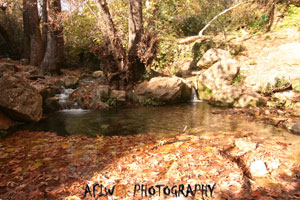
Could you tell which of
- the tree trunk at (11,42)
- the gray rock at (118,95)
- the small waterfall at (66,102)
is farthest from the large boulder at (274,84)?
the tree trunk at (11,42)

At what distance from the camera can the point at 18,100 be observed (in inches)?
Result: 201

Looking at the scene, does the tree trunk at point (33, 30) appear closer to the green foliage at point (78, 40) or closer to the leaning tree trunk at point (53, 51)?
the leaning tree trunk at point (53, 51)

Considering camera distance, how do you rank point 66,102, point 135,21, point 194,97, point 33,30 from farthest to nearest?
point 33,30 < point 194,97 < point 135,21 < point 66,102

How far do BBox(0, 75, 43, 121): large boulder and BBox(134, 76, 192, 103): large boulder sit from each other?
4.37 meters

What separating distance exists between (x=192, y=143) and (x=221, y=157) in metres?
0.85

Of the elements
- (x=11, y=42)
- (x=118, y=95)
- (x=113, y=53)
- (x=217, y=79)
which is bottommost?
(x=118, y=95)

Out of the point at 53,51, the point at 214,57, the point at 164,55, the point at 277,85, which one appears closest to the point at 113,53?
the point at 53,51

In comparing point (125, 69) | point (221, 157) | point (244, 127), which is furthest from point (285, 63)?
point (221, 157)

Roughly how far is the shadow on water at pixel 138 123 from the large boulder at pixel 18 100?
41 centimetres

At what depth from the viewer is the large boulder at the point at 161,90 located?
8688 millimetres

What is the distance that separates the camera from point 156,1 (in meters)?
11.2

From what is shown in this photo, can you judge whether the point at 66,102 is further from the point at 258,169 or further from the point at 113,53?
the point at 258,169

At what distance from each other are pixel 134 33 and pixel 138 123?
17.1 ft

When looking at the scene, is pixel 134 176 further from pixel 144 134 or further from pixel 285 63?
pixel 285 63
